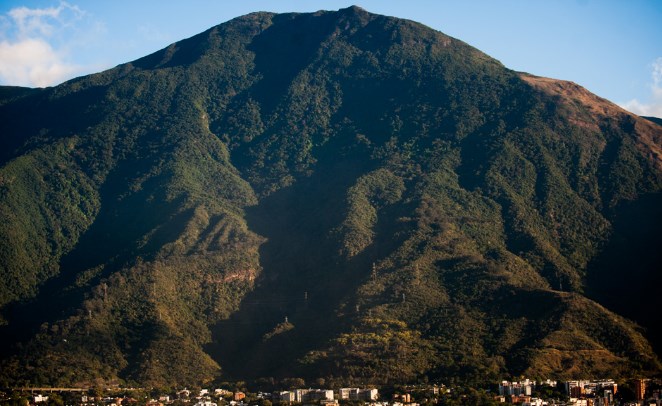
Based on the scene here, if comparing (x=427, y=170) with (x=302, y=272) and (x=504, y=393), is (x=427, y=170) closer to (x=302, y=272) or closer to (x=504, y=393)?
(x=302, y=272)

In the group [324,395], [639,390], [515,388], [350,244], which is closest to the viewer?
[639,390]

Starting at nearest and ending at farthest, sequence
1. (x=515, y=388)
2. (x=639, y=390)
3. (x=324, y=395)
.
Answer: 1. (x=639, y=390)
2. (x=515, y=388)
3. (x=324, y=395)

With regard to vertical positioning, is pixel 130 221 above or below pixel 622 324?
above

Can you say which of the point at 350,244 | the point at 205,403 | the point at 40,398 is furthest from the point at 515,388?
the point at 40,398

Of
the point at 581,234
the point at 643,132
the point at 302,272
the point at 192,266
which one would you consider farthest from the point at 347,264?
the point at 643,132

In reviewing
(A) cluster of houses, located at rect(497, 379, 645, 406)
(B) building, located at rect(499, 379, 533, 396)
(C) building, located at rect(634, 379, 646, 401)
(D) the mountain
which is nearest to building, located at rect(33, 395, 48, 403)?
(D) the mountain

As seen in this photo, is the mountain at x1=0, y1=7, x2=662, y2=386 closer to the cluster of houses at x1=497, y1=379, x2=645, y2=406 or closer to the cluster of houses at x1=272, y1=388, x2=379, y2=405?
the cluster of houses at x1=497, y1=379, x2=645, y2=406

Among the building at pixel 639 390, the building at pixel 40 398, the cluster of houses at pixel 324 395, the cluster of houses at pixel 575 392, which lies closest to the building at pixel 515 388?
the cluster of houses at pixel 575 392

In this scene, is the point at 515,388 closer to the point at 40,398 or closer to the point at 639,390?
the point at 639,390
